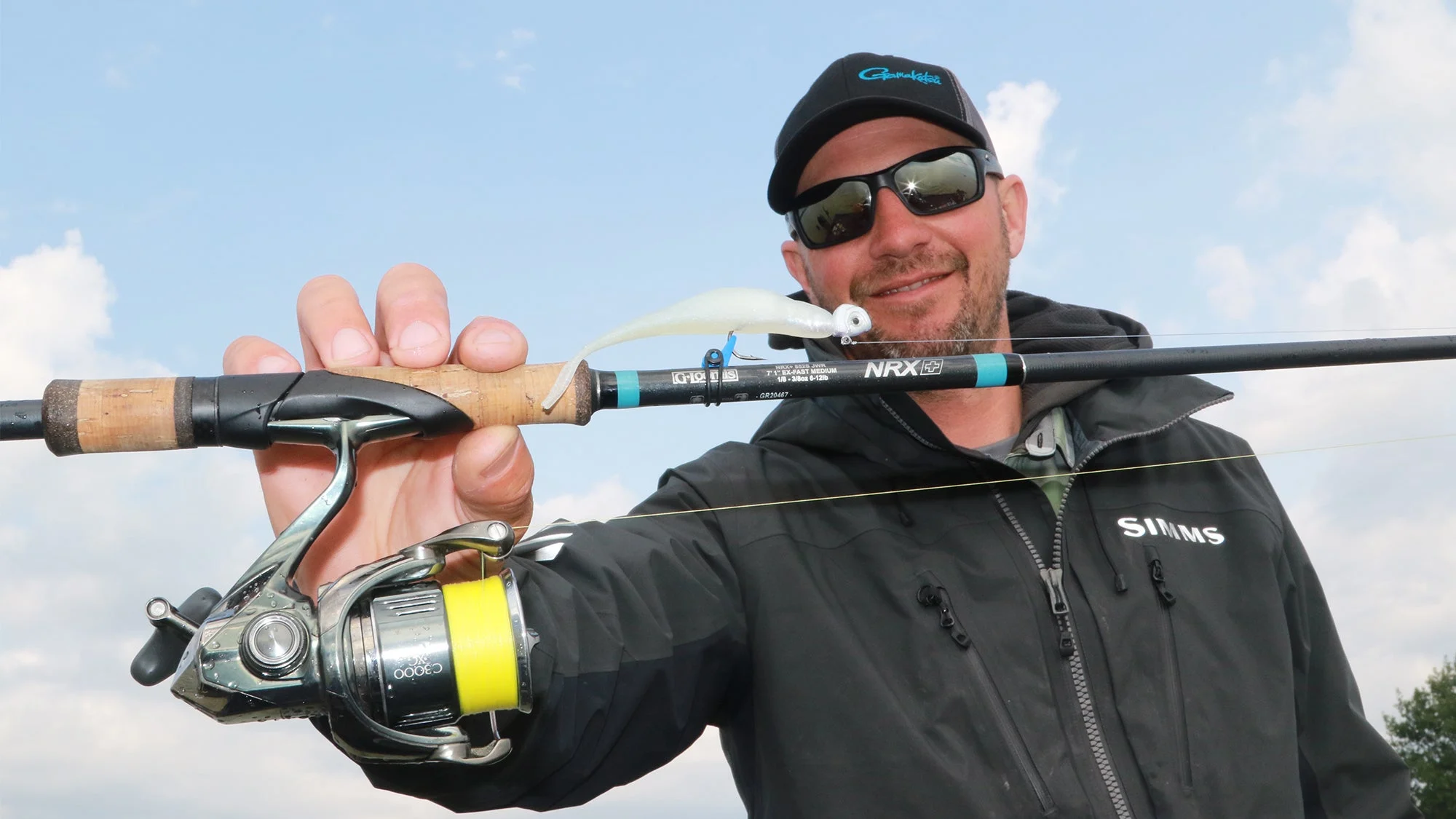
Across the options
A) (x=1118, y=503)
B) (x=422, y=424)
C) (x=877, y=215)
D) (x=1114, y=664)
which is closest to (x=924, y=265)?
(x=877, y=215)

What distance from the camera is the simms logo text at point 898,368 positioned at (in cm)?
299

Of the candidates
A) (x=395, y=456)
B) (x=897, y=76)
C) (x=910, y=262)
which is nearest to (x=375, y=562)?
(x=395, y=456)

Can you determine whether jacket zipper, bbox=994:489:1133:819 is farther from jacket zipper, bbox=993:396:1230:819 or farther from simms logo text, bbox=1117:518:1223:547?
simms logo text, bbox=1117:518:1223:547

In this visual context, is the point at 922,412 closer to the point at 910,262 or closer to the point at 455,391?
the point at 910,262

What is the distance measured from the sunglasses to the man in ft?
0.04

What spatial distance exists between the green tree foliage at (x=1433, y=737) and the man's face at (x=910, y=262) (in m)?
36.5

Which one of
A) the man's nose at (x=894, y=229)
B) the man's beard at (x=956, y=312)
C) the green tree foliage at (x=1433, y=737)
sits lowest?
the green tree foliage at (x=1433, y=737)

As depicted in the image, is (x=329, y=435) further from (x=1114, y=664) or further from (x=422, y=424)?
(x=1114, y=664)

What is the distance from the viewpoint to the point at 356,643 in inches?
98.5

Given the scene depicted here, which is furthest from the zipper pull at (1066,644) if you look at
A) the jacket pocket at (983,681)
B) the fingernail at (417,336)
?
the fingernail at (417,336)

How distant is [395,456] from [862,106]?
254 cm

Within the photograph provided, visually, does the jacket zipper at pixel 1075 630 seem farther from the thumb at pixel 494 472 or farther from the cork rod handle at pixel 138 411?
the cork rod handle at pixel 138 411

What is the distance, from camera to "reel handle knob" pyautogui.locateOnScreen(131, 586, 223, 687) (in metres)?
2.47

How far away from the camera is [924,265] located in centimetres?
445
